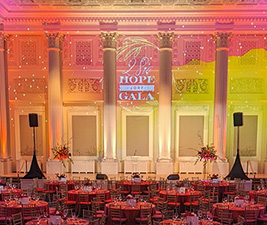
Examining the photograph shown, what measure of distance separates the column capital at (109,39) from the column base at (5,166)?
7.26 meters

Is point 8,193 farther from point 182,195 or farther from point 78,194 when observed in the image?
point 182,195

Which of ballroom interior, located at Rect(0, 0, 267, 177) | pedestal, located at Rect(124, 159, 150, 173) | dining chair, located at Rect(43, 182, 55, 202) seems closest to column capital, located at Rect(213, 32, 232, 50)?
ballroom interior, located at Rect(0, 0, 267, 177)

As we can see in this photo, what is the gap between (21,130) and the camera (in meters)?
16.6

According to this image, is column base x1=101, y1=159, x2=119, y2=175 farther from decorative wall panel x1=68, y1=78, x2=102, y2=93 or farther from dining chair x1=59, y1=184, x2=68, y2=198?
dining chair x1=59, y1=184, x2=68, y2=198

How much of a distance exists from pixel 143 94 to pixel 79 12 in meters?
4.95

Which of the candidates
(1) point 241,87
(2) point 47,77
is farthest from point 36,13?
(1) point 241,87

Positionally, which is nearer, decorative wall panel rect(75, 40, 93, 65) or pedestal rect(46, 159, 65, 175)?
pedestal rect(46, 159, 65, 175)

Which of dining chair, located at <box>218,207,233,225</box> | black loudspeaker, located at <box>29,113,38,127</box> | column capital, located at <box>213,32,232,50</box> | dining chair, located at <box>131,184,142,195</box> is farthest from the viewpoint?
column capital, located at <box>213,32,232,50</box>

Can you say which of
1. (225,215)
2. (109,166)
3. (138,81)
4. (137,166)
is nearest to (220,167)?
(137,166)

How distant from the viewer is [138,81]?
16484 mm

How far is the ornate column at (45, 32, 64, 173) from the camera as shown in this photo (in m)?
15.6

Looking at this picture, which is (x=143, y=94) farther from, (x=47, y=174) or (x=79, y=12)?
(x=47, y=174)

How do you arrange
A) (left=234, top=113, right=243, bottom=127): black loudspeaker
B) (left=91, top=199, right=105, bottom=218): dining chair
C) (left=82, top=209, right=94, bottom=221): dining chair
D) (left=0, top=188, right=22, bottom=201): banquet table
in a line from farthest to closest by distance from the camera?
(left=234, top=113, right=243, bottom=127): black loudspeaker, (left=0, top=188, right=22, bottom=201): banquet table, (left=91, top=199, right=105, bottom=218): dining chair, (left=82, top=209, right=94, bottom=221): dining chair

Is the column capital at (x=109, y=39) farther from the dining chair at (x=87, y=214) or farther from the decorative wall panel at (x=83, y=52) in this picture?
the dining chair at (x=87, y=214)
